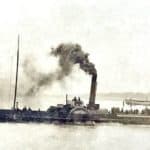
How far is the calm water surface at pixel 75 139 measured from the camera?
685cm

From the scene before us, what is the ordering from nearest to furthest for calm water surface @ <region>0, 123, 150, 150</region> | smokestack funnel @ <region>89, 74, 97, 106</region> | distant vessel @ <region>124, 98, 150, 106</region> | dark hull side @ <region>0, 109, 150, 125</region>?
calm water surface @ <region>0, 123, 150, 150</region>, distant vessel @ <region>124, 98, 150, 106</region>, smokestack funnel @ <region>89, 74, 97, 106</region>, dark hull side @ <region>0, 109, 150, 125</region>

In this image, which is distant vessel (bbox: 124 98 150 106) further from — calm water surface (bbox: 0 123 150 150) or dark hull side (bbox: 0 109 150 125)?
dark hull side (bbox: 0 109 150 125)

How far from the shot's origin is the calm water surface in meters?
6.85

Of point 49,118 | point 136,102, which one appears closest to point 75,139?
point 136,102

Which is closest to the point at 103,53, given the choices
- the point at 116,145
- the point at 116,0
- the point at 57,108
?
the point at 116,0

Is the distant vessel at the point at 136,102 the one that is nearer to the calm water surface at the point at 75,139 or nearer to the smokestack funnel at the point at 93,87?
the calm water surface at the point at 75,139

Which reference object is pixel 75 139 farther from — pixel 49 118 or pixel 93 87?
pixel 49 118

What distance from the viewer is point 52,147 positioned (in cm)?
681

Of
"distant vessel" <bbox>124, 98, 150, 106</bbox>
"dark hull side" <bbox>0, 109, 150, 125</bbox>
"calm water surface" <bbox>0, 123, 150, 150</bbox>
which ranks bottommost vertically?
"calm water surface" <bbox>0, 123, 150, 150</bbox>

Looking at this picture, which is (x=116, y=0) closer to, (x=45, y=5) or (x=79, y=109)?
(x=45, y=5)

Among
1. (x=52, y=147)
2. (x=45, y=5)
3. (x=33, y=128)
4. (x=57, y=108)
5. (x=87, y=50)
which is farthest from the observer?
(x=57, y=108)

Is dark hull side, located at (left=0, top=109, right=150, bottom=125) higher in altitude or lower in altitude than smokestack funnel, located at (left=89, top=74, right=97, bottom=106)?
lower

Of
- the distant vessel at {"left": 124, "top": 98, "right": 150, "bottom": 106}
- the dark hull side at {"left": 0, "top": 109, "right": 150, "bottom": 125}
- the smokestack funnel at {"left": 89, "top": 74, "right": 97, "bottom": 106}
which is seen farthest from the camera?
the dark hull side at {"left": 0, "top": 109, "right": 150, "bottom": 125}

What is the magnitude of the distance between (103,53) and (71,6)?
2.50 ft
